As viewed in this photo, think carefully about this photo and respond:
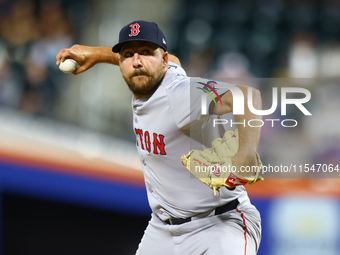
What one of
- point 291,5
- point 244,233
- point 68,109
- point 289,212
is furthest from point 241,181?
point 291,5

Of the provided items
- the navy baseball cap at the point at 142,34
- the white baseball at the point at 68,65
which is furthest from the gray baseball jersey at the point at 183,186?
the white baseball at the point at 68,65

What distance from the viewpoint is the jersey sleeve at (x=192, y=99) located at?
1.84 meters

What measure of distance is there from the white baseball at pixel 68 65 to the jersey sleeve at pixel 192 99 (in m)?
0.60

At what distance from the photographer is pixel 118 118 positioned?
163 inches

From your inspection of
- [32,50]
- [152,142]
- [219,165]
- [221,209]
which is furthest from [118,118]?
[219,165]

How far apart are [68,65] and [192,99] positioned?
2.43 feet

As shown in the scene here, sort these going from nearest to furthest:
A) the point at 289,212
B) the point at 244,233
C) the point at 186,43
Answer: the point at 244,233 → the point at 289,212 → the point at 186,43

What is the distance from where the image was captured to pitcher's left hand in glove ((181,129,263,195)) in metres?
1.68

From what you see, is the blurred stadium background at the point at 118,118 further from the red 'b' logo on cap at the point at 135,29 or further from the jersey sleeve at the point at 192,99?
the red 'b' logo on cap at the point at 135,29

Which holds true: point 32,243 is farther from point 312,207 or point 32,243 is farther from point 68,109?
point 312,207

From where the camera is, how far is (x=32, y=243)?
139 inches

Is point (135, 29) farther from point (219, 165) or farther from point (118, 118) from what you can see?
point (118, 118)

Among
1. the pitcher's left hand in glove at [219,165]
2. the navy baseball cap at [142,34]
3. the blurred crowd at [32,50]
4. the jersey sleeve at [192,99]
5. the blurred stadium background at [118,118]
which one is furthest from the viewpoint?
the blurred crowd at [32,50]

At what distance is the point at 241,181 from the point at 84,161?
2.16 m
